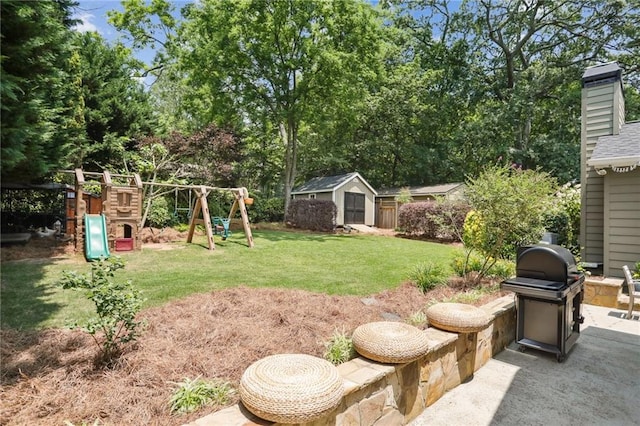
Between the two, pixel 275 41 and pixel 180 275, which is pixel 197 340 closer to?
pixel 180 275

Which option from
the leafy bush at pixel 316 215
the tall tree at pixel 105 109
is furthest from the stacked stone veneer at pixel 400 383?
the tall tree at pixel 105 109

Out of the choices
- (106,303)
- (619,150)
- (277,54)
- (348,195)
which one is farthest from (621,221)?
(277,54)

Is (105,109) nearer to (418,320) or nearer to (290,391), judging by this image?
(418,320)

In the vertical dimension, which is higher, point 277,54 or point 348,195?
point 277,54

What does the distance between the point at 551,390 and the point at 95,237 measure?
30.4ft

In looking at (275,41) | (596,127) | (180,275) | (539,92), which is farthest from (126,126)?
(539,92)

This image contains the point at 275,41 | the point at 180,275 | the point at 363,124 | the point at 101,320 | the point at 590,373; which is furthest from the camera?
the point at 363,124

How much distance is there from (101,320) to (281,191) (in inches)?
923

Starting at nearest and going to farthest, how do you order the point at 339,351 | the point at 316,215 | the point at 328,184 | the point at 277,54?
1. the point at 339,351
2. the point at 316,215
3. the point at 277,54
4. the point at 328,184

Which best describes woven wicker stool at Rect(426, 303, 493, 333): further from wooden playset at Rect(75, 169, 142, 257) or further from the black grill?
wooden playset at Rect(75, 169, 142, 257)

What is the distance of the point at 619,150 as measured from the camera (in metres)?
6.05

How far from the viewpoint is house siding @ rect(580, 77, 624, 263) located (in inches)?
263

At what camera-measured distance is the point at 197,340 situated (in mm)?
3070

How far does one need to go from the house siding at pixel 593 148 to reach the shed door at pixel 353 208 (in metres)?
12.8
